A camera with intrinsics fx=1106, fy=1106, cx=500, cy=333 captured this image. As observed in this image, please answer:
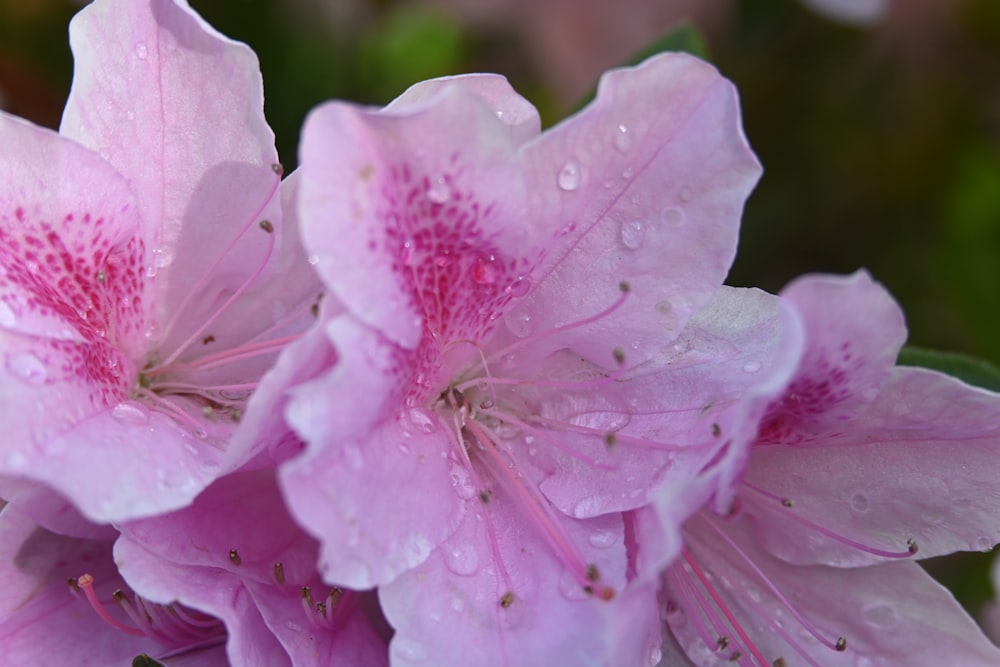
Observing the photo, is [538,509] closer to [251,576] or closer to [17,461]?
[251,576]

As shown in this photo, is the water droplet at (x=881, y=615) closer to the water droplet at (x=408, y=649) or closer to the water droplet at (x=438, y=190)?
the water droplet at (x=408, y=649)

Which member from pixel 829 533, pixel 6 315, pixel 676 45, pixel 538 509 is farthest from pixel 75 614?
pixel 676 45

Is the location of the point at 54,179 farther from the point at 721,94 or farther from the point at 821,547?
the point at 821,547

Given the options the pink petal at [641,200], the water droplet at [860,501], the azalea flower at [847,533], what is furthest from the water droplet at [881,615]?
the pink petal at [641,200]

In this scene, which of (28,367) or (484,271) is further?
(484,271)

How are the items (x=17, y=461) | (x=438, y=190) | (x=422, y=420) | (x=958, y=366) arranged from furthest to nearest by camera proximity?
(x=958, y=366), (x=422, y=420), (x=438, y=190), (x=17, y=461)
